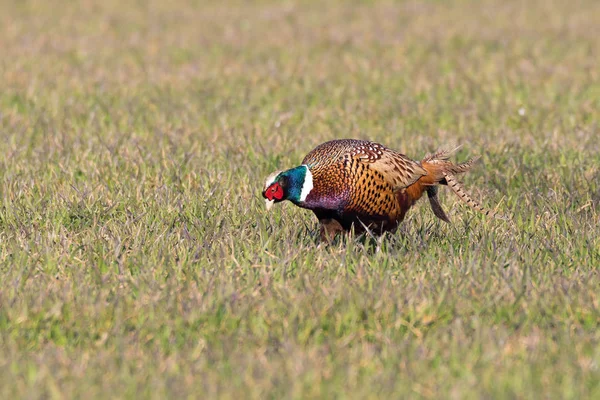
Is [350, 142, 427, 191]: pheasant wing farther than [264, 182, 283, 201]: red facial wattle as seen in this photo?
Yes

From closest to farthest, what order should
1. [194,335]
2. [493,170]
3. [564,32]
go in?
[194,335]
[493,170]
[564,32]

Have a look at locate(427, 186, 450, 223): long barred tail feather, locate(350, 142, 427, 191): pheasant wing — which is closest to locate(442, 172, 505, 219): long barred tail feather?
locate(427, 186, 450, 223): long barred tail feather

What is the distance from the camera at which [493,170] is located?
706 cm

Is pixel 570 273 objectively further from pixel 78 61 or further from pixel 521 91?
pixel 78 61

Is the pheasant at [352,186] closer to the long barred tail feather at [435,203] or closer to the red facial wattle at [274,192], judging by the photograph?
the red facial wattle at [274,192]

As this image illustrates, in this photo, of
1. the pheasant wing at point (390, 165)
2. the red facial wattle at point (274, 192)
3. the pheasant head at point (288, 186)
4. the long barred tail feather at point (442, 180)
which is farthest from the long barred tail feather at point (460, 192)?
the red facial wattle at point (274, 192)

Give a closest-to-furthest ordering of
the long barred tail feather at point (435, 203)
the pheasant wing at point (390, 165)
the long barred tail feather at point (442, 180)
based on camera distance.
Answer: the pheasant wing at point (390, 165), the long barred tail feather at point (442, 180), the long barred tail feather at point (435, 203)

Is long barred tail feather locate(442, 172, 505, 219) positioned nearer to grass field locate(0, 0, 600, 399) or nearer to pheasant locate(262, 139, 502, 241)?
grass field locate(0, 0, 600, 399)

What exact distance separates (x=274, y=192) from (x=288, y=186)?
7 centimetres

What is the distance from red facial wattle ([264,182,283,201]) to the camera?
5.06 m

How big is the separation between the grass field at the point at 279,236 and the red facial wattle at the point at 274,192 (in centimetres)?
29

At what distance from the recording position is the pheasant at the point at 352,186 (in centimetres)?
513

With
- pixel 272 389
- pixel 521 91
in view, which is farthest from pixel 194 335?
pixel 521 91

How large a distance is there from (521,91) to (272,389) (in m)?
6.65
